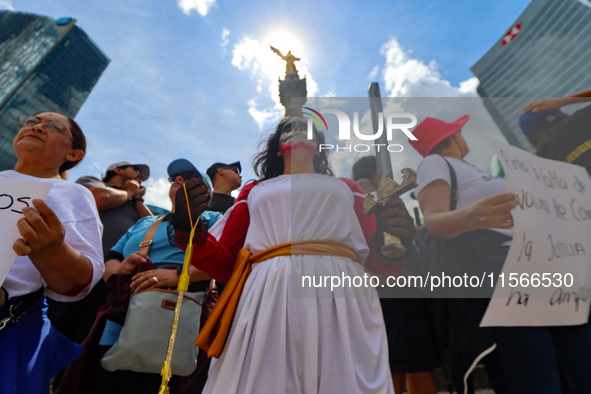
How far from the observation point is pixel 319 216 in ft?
4.68

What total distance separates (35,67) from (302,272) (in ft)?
189

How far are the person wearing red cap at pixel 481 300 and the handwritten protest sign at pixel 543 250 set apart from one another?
0.05 m

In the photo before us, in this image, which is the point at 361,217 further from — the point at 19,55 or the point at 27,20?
the point at 27,20

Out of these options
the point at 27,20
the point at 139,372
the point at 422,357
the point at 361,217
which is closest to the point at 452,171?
the point at 361,217

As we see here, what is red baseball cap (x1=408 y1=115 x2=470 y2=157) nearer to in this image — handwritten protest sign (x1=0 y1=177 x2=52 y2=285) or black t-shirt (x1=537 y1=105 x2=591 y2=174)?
black t-shirt (x1=537 y1=105 x2=591 y2=174)

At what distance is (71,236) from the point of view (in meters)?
1.28

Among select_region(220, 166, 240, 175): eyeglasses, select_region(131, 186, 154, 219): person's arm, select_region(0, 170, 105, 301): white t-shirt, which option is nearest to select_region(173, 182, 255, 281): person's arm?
select_region(0, 170, 105, 301): white t-shirt

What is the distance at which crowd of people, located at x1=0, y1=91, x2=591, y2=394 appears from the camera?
109 cm

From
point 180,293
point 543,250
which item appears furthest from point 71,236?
point 543,250

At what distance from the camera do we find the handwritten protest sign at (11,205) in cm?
103

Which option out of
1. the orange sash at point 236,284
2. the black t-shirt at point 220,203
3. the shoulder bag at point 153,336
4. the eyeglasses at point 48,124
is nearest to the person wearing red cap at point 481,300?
the orange sash at point 236,284

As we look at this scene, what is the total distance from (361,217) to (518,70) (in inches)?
1810

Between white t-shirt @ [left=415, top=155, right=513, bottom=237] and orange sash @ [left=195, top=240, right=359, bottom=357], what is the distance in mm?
443

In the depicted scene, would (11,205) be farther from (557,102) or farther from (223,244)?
(557,102)
